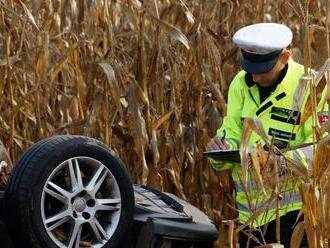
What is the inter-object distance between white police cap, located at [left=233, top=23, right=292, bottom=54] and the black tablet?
546 millimetres

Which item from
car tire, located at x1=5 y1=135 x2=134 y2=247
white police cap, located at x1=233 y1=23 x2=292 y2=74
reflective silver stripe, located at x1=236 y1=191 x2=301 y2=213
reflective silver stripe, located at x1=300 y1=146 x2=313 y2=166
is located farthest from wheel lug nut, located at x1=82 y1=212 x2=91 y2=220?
white police cap, located at x1=233 y1=23 x2=292 y2=74

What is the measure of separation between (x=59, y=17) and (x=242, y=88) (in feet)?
5.59

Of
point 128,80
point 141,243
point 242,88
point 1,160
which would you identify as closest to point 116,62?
point 128,80

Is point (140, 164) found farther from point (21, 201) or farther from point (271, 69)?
point (21, 201)

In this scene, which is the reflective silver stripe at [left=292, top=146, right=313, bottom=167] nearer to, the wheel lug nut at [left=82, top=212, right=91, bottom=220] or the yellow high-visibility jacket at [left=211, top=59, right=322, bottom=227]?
the yellow high-visibility jacket at [left=211, top=59, right=322, bottom=227]

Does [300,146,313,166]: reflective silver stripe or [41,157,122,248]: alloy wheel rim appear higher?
→ [300,146,313,166]: reflective silver stripe

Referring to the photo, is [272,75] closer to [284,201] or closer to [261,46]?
[261,46]

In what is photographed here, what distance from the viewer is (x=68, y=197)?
438cm

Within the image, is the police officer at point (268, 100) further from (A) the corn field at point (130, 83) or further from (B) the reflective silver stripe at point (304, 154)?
(A) the corn field at point (130, 83)

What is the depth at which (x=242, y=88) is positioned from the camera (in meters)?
5.65

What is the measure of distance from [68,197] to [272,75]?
154 cm

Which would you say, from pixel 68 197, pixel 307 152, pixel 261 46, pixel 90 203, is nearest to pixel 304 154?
pixel 307 152

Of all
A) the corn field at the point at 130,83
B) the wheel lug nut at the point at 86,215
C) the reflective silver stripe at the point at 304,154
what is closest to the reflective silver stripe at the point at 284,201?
the reflective silver stripe at the point at 304,154

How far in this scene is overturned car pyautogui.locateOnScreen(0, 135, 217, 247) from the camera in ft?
13.8
